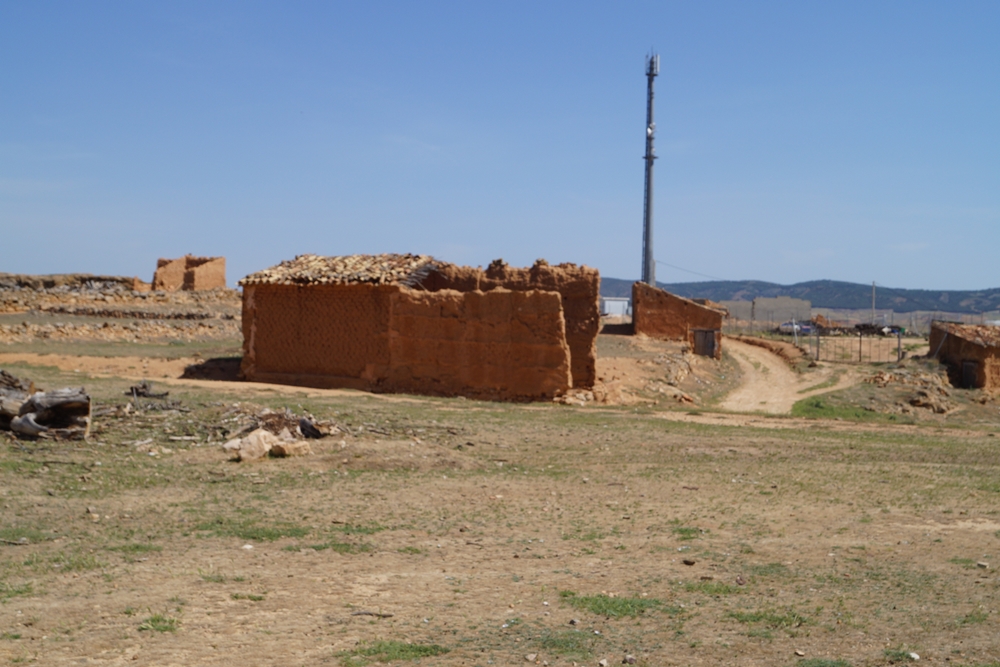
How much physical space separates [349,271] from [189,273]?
24.1 m

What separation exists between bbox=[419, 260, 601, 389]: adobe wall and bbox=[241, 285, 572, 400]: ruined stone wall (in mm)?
1317

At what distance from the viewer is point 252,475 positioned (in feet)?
34.4

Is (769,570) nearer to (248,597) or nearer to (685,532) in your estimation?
(685,532)

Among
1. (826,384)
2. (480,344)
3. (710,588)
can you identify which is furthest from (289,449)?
(826,384)

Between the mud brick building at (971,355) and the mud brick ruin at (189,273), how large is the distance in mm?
30984

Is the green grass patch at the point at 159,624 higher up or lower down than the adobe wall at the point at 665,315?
lower down

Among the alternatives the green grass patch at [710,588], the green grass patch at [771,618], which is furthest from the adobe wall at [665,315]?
the green grass patch at [771,618]

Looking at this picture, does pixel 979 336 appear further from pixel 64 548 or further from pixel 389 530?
pixel 64 548

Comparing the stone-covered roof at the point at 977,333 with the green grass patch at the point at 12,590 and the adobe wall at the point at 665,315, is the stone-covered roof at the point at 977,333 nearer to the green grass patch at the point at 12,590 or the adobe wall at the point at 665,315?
the adobe wall at the point at 665,315

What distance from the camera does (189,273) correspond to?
4216 centimetres

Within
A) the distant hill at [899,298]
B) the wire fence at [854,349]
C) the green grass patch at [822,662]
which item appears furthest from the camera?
the distant hill at [899,298]

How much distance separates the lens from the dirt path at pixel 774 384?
24.7 m

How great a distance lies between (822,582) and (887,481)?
4966 millimetres

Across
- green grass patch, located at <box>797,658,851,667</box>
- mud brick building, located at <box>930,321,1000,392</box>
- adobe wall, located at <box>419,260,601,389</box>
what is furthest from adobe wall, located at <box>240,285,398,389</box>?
mud brick building, located at <box>930,321,1000,392</box>
